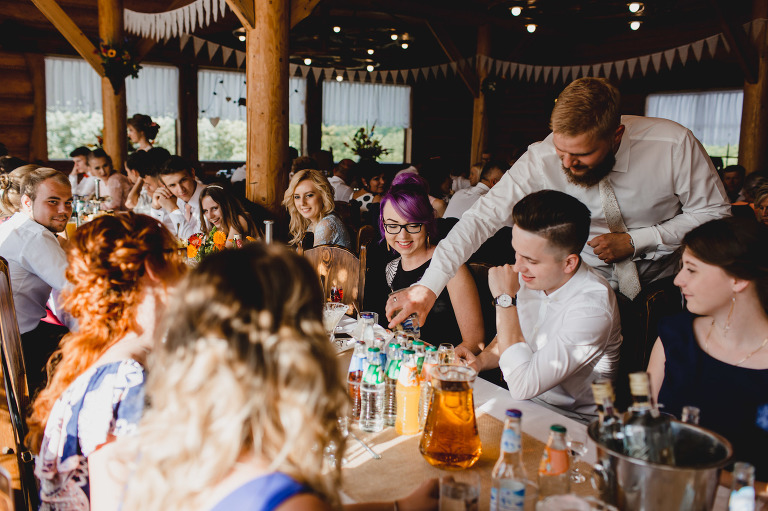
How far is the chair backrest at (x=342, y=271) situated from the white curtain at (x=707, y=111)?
30.0 ft

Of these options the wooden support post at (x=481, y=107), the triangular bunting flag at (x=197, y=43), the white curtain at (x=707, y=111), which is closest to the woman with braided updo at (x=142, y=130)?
the triangular bunting flag at (x=197, y=43)

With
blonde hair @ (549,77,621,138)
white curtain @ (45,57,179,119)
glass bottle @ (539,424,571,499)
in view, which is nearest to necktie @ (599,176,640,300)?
blonde hair @ (549,77,621,138)

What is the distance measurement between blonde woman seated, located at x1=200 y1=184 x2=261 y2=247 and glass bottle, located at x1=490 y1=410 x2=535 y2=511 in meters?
2.92

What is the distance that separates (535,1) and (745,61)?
3183mm

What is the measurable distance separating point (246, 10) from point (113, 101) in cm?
379

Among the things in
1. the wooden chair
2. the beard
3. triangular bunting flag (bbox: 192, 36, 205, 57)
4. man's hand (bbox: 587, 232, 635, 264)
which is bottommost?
the wooden chair

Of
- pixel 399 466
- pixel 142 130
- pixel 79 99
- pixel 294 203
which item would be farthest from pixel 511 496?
pixel 79 99

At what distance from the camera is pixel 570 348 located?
1771 mm

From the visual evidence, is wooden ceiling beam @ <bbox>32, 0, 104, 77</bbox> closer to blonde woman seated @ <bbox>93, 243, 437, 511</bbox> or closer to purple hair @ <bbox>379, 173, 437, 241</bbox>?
purple hair @ <bbox>379, 173, 437, 241</bbox>

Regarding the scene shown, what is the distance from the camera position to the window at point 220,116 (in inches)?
407

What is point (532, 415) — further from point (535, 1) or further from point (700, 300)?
point (535, 1)

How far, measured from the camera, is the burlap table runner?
1.20 metres

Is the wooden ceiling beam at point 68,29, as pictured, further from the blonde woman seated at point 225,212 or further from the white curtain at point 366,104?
the white curtain at point 366,104

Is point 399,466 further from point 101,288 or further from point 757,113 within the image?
point 757,113
